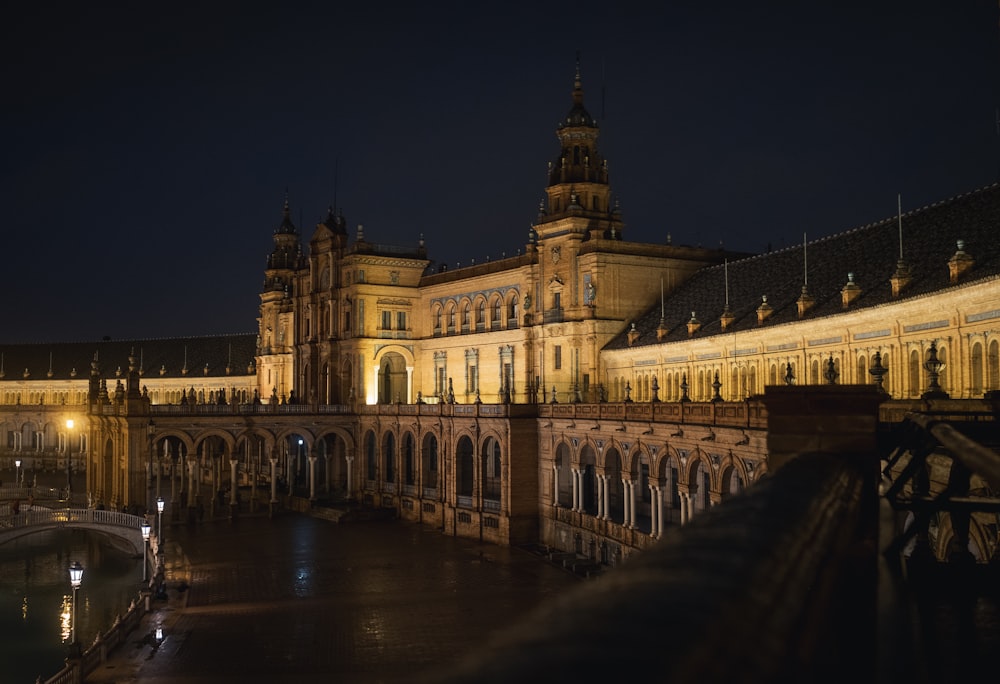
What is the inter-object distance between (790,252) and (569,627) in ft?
187

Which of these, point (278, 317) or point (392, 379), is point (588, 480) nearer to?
point (392, 379)

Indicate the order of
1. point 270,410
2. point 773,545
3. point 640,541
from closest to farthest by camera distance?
point 773,545 → point 640,541 → point 270,410

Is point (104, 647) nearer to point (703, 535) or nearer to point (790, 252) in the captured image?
point (703, 535)

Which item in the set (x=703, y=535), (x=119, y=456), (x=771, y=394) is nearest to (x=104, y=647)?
(x=771, y=394)

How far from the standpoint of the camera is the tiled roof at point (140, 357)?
405 feet

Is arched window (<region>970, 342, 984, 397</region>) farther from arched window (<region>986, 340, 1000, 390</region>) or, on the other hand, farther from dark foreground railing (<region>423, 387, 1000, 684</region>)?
dark foreground railing (<region>423, 387, 1000, 684</region>)

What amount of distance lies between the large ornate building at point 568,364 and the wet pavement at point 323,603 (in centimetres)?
487

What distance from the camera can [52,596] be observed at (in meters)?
48.1

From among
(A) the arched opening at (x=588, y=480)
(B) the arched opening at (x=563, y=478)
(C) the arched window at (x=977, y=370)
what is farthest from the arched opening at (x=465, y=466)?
(C) the arched window at (x=977, y=370)

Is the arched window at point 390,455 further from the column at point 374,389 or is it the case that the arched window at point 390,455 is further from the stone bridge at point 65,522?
the stone bridge at point 65,522

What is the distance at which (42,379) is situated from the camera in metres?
131

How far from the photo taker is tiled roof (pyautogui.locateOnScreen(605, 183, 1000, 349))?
124ft

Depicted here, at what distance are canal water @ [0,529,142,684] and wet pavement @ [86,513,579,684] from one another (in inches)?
110

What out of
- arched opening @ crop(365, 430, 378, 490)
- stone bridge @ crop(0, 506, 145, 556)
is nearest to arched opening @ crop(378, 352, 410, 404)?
arched opening @ crop(365, 430, 378, 490)
